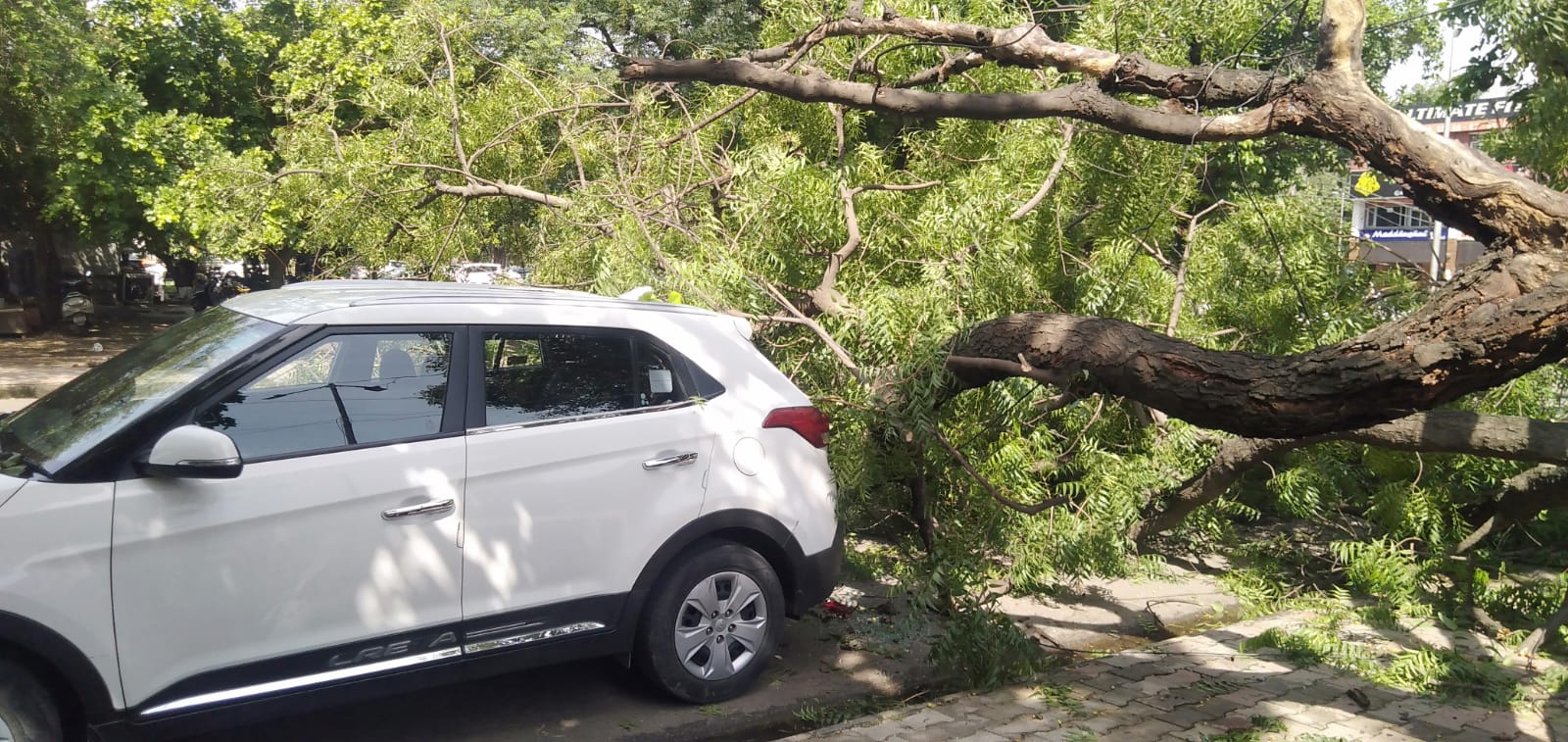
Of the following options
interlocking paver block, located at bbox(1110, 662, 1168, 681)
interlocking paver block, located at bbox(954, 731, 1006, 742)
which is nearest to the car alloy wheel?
interlocking paver block, located at bbox(954, 731, 1006, 742)

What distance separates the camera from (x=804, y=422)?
5355 mm

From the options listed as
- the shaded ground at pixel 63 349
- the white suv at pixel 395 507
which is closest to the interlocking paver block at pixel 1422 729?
the white suv at pixel 395 507

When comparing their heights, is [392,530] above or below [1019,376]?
below

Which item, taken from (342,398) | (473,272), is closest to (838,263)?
(342,398)

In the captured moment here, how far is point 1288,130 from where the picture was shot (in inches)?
201

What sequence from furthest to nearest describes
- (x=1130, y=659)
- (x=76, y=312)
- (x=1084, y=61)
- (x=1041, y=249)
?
(x=76, y=312) → (x=1041, y=249) → (x=1130, y=659) → (x=1084, y=61)

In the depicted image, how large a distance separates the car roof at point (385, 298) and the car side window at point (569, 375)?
197mm

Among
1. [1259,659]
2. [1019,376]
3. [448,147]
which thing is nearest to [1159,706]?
[1259,659]

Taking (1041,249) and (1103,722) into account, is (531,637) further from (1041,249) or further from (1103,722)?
(1041,249)

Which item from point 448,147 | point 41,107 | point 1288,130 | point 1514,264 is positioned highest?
point 41,107

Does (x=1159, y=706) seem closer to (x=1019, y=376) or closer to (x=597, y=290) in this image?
(x=1019, y=376)

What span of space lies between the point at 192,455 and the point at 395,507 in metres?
0.75

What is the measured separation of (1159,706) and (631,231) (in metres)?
4.47

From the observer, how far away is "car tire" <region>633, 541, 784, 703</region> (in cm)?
489
